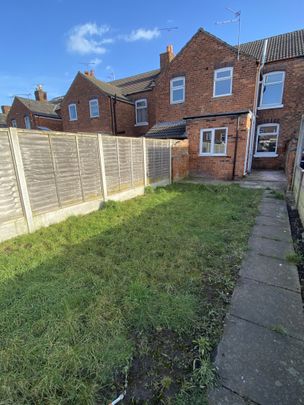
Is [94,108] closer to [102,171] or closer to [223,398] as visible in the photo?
[102,171]

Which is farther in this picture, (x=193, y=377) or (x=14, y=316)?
(x=14, y=316)

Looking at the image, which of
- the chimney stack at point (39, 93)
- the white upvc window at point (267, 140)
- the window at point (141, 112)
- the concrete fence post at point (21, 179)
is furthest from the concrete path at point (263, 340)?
the chimney stack at point (39, 93)

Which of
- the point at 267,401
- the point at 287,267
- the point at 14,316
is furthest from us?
the point at 287,267

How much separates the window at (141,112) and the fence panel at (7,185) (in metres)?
14.7

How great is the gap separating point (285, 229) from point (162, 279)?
322 centimetres

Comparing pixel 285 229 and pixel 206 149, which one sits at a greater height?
pixel 206 149

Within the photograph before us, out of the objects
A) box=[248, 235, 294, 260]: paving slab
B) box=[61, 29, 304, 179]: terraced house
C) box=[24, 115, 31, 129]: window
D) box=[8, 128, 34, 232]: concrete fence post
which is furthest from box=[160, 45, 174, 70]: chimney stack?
box=[248, 235, 294, 260]: paving slab

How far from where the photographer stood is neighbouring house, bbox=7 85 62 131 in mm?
19688

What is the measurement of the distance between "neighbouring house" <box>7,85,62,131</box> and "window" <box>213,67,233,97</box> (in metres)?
16.3

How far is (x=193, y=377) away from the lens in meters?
1.60

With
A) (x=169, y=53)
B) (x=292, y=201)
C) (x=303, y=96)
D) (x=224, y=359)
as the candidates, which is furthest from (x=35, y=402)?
(x=169, y=53)

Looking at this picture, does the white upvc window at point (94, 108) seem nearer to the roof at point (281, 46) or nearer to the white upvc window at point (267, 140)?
the roof at point (281, 46)

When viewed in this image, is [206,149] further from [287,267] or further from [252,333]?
[252,333]

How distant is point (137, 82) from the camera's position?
725 inches
